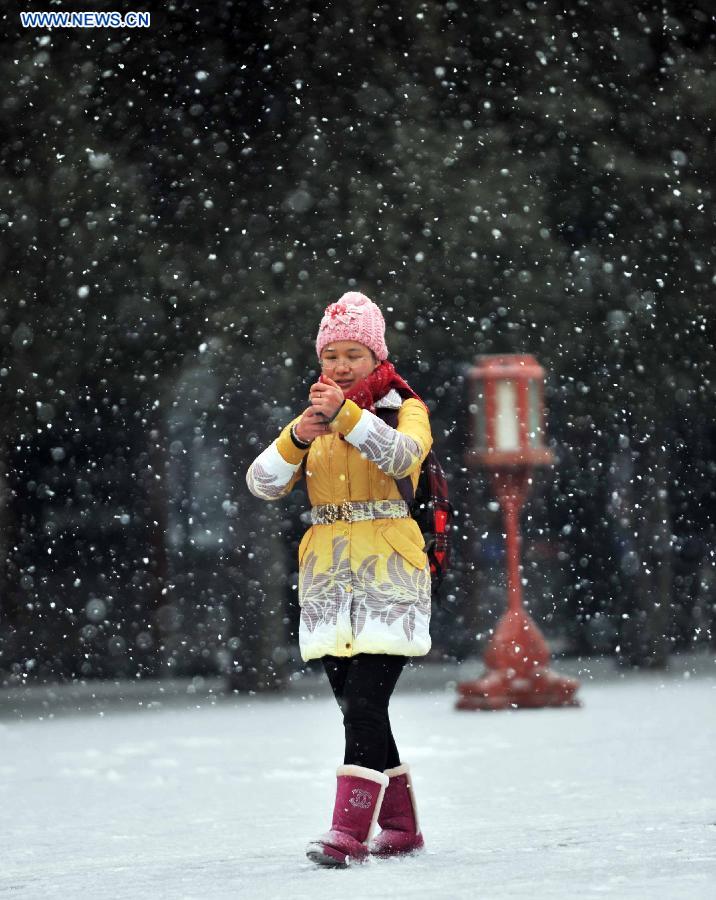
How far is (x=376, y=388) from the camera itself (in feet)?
17.0

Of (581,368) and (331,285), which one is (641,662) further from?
(331,285)

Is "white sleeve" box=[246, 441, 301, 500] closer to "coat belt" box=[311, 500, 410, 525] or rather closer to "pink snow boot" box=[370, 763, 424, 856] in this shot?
"coat belt" box=[311, 500, 410, 525]

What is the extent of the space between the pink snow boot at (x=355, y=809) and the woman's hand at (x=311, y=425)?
0.90 m

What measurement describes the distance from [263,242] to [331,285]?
56 centimetres

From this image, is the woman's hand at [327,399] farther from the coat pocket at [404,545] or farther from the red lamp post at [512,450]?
the red lamp post at [512,450]

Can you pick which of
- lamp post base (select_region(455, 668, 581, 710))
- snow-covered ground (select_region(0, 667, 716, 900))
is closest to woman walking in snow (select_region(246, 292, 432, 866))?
snow-covered ground (select_region(0, 667, 716, 900))

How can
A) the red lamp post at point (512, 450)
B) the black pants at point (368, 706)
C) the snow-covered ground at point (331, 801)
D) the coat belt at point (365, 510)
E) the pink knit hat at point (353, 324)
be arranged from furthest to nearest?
1. the red lamp post at point (512, 450)
2. the pink knit hat at point (353, 324)
3. the coat belt at point (365, 510)
4. the black pants at point (368, 706)
5. the snow-covered ground at point (331, 801)

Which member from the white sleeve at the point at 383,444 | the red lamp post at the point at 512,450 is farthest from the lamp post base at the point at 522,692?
the white sleeve at the point at 383,444

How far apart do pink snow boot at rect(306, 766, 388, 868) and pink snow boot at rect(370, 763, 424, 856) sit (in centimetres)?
19

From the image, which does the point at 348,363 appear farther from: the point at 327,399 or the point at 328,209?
the point at 328,209

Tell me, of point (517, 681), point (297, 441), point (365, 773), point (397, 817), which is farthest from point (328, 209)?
point (365, 773)

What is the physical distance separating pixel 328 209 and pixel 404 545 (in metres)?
7.22

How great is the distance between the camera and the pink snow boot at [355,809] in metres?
4.83

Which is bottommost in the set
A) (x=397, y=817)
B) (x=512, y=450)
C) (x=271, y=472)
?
(x=397, y=817)
